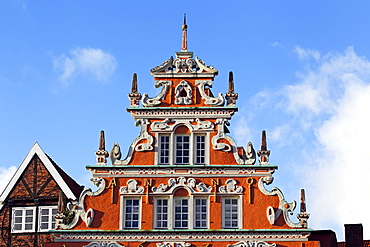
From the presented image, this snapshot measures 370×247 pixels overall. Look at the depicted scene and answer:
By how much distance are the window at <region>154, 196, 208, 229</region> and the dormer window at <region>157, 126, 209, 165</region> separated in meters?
1.27

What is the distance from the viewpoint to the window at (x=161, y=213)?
3234 cm

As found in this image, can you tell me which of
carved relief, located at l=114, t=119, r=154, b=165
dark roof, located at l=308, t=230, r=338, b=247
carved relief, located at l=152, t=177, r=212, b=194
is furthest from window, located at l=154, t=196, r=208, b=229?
dark roof, located at l=308, t=230, r=338, b=247

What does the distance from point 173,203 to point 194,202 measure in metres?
0.69

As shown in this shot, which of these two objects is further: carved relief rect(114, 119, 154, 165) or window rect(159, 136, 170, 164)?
window rect(159, 136, 170, 164)

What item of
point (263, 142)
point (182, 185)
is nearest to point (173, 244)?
point (182, 185)

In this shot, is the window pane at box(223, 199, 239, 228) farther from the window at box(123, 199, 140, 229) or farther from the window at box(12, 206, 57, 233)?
the window at box(12, 206, 57, 233)

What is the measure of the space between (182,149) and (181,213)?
2.22 meters

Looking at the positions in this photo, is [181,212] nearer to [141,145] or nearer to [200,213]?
[200,213]

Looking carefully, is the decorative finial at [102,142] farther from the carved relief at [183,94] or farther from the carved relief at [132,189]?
the carved relief at [183,94]

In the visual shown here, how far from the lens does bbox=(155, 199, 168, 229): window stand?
32344mm

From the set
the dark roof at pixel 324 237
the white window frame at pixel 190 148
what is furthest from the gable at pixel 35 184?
the dark roof at pixel 324 237

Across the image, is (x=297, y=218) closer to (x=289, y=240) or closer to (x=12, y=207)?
(x=289, y=240)

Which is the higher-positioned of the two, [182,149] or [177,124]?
[177,124]

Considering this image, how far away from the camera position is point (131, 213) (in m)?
32.5
